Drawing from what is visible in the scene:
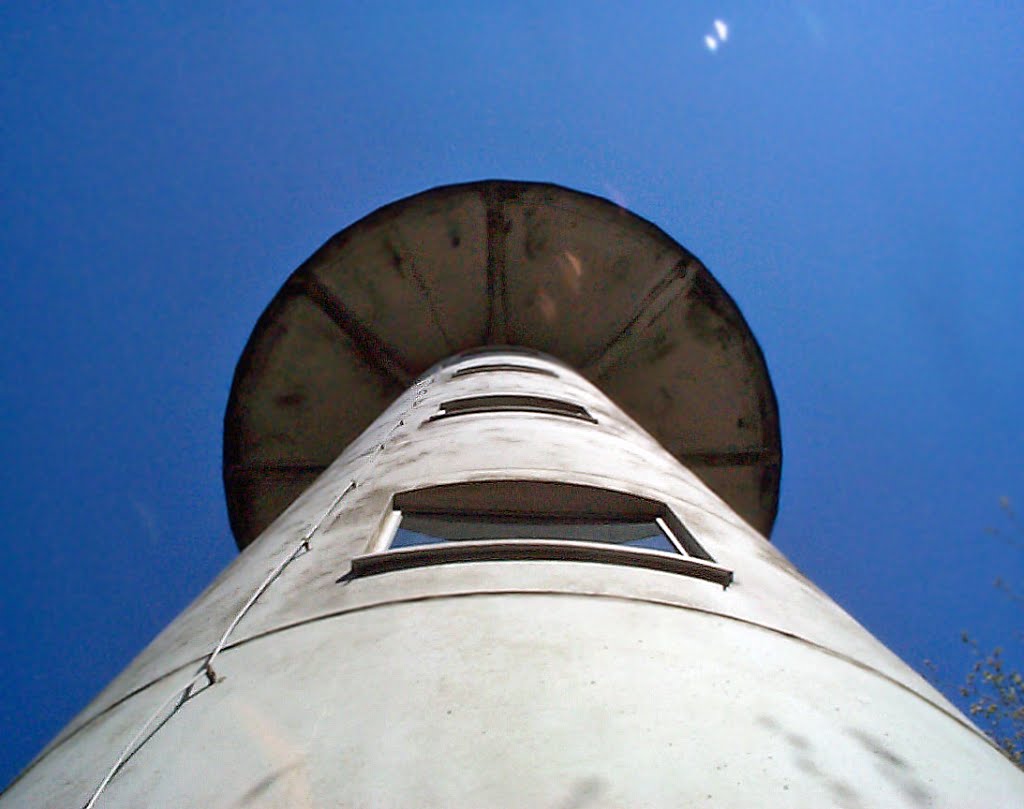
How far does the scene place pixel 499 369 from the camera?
796 centimetres

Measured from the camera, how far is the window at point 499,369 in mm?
7871

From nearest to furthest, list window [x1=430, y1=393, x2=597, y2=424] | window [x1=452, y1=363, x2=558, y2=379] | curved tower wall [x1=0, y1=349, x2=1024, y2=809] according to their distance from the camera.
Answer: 1. curved tower wall [x1=0, y1=349, x2=1024, y2=809]
2. window [x1=430, y1=393, x2=597, y2=424]
3. window [x1=452, y1=363, x2=558, y2=379]

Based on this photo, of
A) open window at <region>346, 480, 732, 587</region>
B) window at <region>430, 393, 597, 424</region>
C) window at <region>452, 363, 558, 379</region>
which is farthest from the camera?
window at <region>452, 363, 558, 379</region>

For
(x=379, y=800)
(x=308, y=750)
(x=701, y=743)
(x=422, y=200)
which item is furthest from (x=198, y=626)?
(x=422, y=200)

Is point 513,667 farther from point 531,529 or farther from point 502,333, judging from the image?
point 502,333

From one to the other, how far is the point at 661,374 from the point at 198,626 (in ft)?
27.8

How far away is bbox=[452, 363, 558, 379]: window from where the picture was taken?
7.87 meters

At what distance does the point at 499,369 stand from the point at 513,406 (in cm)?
207

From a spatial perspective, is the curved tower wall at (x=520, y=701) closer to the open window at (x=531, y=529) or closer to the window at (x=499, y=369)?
the open window at (x=531, y=529)

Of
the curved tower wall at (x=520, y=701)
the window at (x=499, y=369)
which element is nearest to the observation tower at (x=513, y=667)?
the curved tower wall at (x=520, y=701)

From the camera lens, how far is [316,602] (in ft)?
8.66

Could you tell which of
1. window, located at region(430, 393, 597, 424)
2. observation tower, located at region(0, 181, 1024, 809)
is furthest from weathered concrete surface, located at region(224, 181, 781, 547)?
observation tower, located at region(0, 181, 1024, 809)

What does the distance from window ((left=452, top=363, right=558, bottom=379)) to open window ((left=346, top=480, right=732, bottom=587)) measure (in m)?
3.96

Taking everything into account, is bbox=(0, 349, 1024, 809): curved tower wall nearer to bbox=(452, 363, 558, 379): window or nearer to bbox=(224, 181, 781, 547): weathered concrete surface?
bbox=(452, 363, 558, 379): window
